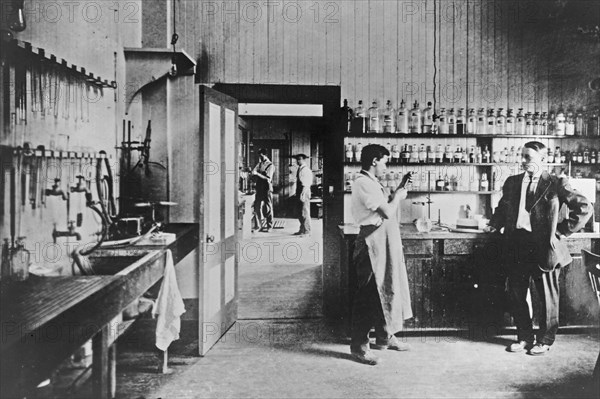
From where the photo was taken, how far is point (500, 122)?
5.55 metres

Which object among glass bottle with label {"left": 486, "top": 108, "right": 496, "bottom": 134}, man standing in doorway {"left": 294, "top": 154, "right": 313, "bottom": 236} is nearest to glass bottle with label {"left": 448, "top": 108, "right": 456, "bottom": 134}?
glass bottle with label {"left": 486, "top": 108, "right": 496, "bottom": 134}

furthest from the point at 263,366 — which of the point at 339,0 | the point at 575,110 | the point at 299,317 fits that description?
the point at 575,110

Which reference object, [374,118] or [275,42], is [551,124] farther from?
[275,42]

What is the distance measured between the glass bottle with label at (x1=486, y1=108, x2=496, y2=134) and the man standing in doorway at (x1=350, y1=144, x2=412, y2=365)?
1890mm

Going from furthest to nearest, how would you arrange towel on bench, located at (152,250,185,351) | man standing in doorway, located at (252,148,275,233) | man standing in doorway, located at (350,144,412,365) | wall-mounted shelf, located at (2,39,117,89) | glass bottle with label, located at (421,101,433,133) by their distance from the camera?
man standing in doorway, located at (252,148,275,233)
glass bottle with label, located at (421,101,433,133)
man standing in doorway, located at (350,144,412,365)
towel on bench, located at (152,250,185,351)
wall-mounted shelf, located at (2,39,117,89)

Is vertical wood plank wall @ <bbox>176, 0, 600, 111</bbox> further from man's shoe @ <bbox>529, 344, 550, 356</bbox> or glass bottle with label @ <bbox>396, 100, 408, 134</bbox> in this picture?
man's shoe @ <bbox>529, 344, 550, 356</bbox>

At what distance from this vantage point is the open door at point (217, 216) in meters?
4.33

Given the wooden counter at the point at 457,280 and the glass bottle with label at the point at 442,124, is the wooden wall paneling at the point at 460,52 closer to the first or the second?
the glass bottle with label at the point at 442,124

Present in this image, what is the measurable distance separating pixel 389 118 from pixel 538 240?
2.00 metres

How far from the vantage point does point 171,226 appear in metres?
5.00

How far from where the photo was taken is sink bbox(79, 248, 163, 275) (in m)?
3.53

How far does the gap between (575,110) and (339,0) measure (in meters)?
2.96

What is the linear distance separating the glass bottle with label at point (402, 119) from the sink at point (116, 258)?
3.07m

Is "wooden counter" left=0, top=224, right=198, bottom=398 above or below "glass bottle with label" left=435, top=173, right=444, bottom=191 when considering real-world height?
below
